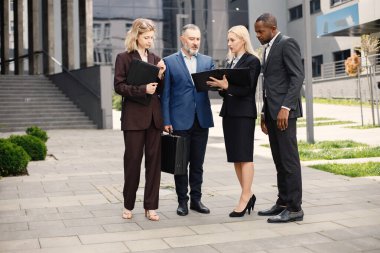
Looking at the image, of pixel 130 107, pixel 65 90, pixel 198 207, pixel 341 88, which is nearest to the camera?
pixel 130 107

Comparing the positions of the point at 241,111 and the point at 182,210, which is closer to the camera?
the point at 241,111

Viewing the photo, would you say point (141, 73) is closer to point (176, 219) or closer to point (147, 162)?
point (147, 162)

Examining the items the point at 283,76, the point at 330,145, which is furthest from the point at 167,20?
the point at 283,76

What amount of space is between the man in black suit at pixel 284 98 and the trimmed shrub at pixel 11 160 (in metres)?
5.23

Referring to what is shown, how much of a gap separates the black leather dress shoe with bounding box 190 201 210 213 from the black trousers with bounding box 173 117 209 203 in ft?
0.16

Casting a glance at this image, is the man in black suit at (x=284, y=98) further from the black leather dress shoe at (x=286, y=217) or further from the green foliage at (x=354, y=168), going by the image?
the green foliage at (x=354, y=168)

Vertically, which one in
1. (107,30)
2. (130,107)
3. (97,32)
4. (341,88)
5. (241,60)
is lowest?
(130,107)

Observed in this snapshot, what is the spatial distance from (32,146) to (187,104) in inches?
260

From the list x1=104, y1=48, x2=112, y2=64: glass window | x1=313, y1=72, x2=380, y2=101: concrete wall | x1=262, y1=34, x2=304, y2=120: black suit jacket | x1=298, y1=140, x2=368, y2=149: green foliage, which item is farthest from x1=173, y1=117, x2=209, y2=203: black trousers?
x1=104, y1=48, x2=112, y2=64: glass window

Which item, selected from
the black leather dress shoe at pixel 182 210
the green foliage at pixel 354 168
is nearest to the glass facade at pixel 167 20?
the green foliage at pixel 354 168

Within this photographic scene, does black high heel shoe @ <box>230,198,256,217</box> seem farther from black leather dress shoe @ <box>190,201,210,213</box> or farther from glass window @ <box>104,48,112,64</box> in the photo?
glass window @ <box>104,48,112,64</box>

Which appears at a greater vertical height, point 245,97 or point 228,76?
point 228,76

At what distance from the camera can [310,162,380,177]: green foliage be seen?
8.61 m

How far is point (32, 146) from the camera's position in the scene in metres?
11.7
